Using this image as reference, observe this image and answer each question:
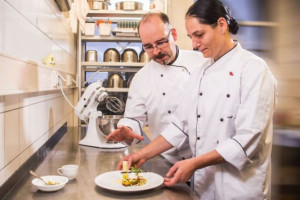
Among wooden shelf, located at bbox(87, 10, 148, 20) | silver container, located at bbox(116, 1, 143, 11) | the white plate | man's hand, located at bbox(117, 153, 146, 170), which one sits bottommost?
the white plate

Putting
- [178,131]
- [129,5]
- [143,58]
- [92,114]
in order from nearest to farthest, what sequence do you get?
1. [178,131]
2. [92,114]
3. [129,5]
4. [143,58]

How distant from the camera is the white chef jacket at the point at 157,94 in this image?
204 cm

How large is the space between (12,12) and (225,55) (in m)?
0.94

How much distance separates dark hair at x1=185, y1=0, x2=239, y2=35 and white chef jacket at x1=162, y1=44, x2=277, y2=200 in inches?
5.9

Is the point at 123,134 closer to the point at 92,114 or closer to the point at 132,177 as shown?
the point at 132,177

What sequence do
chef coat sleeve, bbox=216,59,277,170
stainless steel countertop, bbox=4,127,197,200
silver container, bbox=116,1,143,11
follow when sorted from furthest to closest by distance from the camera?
silver container, bbox=116,1,143,11, chef coat sleeve, bbox=216,59,277,170, stainless steel countertop, bbox=4,127,197,200

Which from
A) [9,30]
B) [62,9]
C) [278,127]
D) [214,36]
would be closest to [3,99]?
[9,30]

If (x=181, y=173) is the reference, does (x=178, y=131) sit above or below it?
above

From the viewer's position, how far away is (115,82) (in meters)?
3.95

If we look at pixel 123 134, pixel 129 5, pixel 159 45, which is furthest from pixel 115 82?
pixel 123 134

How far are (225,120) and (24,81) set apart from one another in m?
0.87

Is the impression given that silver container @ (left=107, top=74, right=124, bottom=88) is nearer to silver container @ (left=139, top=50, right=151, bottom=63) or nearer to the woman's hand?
silver container @ (left=139, top=50, right=151, bottom=63)

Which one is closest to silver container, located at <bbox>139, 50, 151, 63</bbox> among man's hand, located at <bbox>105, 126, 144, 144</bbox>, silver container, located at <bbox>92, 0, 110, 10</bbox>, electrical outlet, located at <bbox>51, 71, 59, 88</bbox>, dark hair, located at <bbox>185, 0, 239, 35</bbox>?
silver container, located at <bbox>92, 0, 110, 10</bbox>

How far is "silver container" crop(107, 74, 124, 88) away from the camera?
3944 mm
